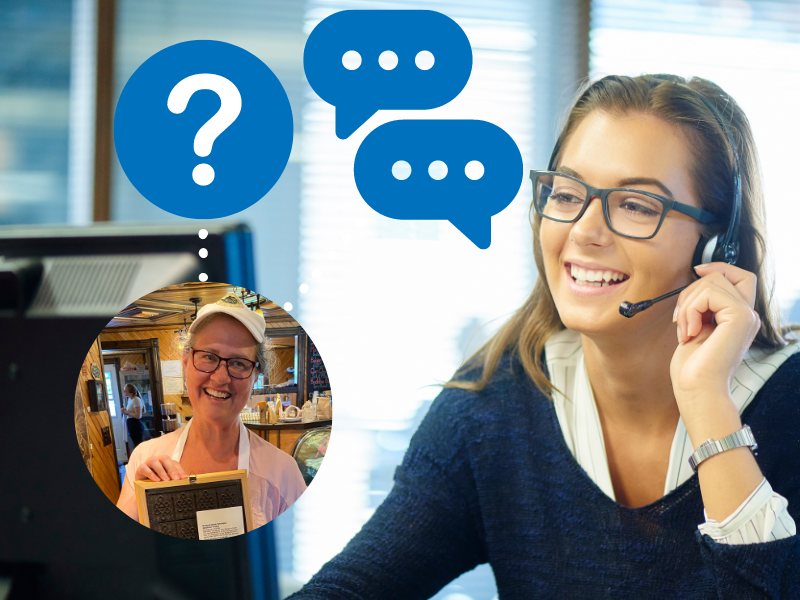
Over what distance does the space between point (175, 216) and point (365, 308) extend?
52cm

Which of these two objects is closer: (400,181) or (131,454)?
(131,454)

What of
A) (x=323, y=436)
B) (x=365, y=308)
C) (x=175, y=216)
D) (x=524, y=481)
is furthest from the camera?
(x=365, y=308)

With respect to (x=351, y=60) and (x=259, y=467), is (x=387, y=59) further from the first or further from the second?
(x=259, y=467)

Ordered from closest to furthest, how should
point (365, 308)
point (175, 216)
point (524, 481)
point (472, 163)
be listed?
point (524, 481)
point (472, 163)
point (175, 216)
point (365, 308)

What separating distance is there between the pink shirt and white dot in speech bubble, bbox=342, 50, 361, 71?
3.12 feet

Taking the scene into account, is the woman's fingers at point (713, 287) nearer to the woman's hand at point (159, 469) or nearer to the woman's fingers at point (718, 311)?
the woman's fingers at point (718, 311)

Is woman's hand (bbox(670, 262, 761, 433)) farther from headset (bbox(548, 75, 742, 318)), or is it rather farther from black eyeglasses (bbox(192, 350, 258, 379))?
black eyeglasses (bbox(192, 350, 258, 379))

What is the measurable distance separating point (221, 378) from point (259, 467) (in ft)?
0.42

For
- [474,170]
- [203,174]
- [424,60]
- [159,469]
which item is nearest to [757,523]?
[159,469]

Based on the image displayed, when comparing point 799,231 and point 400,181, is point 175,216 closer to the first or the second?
point 400,181

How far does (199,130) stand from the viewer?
144cm

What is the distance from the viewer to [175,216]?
1.52 m

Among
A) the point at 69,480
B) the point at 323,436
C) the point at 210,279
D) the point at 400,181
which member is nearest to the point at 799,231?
the point at 400,181

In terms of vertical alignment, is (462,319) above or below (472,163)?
below
